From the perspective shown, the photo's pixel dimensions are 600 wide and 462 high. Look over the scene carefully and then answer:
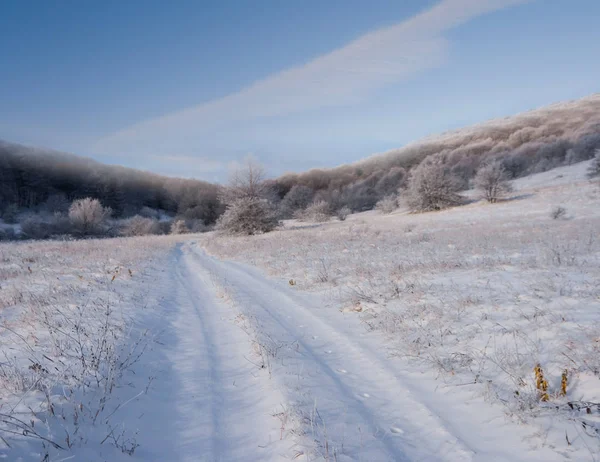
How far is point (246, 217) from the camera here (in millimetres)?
32625

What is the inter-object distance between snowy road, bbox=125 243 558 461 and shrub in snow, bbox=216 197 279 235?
2664 cm

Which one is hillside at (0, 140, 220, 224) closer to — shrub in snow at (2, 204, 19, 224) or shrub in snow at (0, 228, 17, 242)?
shrub in snow at (2, 204, 19, 224)

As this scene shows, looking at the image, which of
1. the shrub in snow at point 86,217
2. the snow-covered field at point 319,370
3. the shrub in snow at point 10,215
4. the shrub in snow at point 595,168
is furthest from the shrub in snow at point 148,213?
the shrub in snow at point 595,168

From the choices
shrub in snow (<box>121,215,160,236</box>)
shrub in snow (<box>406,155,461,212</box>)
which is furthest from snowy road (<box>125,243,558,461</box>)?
shrub in snow (<box>121,215,160,236</box>)

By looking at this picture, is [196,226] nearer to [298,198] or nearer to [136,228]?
[136,228]

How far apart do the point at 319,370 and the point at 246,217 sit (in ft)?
96.2

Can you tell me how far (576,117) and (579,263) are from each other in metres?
81.1

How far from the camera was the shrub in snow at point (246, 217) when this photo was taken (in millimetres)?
32156

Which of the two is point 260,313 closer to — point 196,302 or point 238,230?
point 196,302

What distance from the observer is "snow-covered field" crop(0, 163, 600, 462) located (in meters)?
2.65

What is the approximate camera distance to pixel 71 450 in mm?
2375

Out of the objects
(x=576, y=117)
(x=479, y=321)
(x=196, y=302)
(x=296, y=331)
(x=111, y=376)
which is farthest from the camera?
(x=576, y=117)

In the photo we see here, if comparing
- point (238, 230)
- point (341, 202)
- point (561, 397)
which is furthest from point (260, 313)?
point (341, 202)

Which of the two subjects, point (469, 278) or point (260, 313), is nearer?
Answer: point (260, 313)
